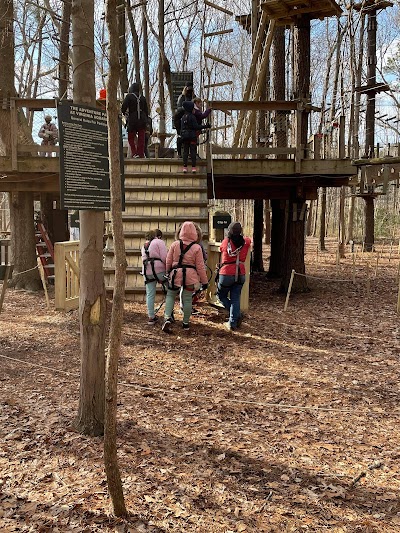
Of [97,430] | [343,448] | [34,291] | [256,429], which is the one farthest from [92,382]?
[34,291]

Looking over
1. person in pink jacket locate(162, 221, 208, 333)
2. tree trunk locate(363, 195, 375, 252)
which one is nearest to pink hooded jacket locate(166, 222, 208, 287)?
person in pink jacket locate(162, 221, 208, 333)

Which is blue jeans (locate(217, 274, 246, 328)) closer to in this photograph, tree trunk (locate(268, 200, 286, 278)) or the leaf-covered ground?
the leaf-covered ground

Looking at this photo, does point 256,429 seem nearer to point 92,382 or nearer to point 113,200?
point 92,382

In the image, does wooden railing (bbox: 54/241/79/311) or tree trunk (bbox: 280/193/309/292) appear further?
tree trunk (bbox: 280/193/309/292)

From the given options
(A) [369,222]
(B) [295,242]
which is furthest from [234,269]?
(A) [369,222]

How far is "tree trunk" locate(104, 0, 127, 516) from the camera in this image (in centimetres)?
307

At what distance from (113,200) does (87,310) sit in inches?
51.5

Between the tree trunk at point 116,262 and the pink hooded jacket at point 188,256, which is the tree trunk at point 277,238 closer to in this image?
the pink hooded jacket at point 188,256

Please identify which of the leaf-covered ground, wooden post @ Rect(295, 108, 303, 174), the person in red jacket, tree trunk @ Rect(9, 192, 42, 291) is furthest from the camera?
tree trunk @ Rect(9, 192, 42, 291)

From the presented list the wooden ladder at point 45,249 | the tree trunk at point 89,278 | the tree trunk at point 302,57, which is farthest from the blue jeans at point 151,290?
the wooden ladder at point 45,249

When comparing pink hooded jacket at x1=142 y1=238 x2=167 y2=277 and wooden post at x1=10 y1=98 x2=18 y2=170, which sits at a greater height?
wooden post at x1=10 y1=98 x2=18 y2=170

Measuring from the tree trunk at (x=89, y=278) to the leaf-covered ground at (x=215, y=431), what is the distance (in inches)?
11.4

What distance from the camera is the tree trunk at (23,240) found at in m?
11.1

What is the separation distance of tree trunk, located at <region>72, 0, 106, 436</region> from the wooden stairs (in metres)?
4.42
